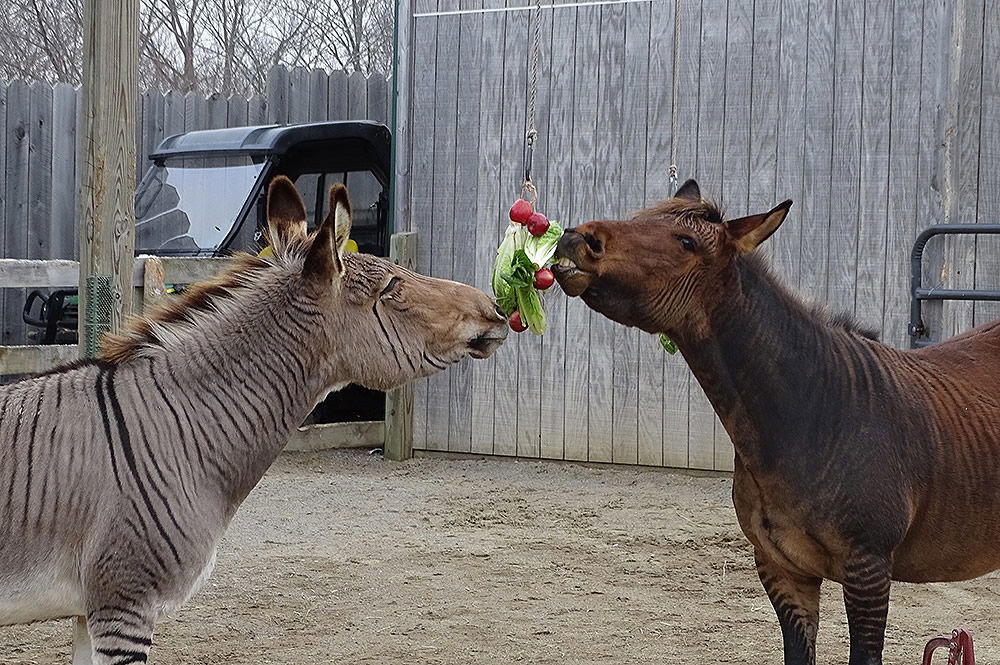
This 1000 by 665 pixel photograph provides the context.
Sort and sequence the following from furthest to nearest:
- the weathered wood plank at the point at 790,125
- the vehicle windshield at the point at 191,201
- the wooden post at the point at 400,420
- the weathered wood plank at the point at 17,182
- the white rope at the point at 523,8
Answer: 1. the weathered wood plank at the point at 17,182
2. the vehicle windshield at the point at 191,201
3. the wooden post at the point at 400,420
4. the white rope at the point at 523,8
5. the weathered wood plank at the point at 790,125

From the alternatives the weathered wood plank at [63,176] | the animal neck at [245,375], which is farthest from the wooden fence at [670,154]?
the animal neck at [245,375]

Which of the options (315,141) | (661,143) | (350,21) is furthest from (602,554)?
(350,21)

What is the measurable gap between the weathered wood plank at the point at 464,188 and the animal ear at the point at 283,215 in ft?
18.3

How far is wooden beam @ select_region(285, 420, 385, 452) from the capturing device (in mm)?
9602

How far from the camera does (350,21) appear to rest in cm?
2000

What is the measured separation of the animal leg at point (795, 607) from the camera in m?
4.08

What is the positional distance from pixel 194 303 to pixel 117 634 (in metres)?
1.08

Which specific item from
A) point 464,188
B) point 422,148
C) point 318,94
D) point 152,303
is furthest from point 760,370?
point 318,94

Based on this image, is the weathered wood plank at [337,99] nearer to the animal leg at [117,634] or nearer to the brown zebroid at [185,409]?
the brown zebroid at [185,409]

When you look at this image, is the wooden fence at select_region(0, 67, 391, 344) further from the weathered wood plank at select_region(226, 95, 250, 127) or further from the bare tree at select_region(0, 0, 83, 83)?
the bare tree at select_region(0, 0, 83, 83)

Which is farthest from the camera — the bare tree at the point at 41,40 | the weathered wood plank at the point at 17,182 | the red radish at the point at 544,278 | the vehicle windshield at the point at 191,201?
the bare tree at the point at 41,40

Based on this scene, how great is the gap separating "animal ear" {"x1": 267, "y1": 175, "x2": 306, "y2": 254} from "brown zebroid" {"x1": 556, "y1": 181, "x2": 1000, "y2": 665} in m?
0.93

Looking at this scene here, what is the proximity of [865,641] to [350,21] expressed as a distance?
17875mm

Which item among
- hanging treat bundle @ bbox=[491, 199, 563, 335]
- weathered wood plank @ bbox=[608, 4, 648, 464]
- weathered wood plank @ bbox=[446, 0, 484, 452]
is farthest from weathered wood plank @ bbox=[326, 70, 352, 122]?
hanging treat bundle @ bbox=[491, 199, 563, 335]
